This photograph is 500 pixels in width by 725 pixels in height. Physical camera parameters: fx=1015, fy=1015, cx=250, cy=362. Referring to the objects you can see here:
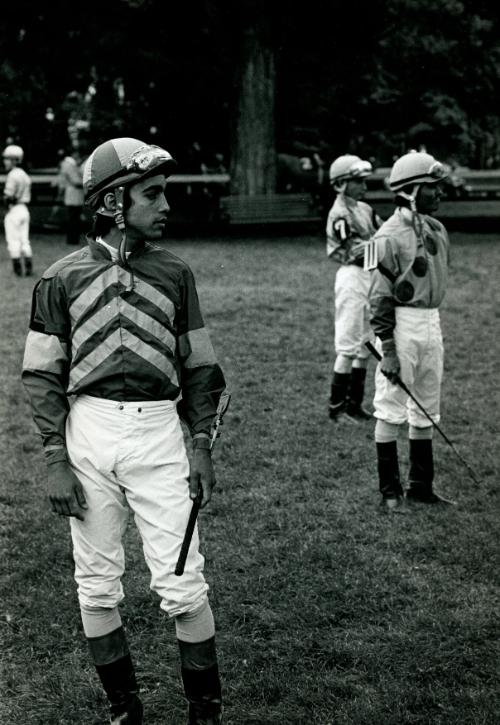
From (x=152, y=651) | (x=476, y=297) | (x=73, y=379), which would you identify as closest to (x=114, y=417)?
(x=73, y=379)

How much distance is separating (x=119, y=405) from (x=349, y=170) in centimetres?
538

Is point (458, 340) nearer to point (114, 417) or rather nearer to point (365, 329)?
point (365, 329)

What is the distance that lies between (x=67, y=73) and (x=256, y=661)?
21276 millimetres

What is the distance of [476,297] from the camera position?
47.6ft

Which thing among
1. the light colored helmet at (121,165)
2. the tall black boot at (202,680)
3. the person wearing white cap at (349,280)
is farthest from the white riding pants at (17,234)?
the tall black boot at (202,680)

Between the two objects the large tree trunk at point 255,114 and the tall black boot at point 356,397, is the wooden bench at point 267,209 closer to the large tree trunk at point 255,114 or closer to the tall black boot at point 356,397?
the large tree trunk at point 255,114

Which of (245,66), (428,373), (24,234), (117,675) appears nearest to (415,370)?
(428,373)

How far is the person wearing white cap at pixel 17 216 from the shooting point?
52.9ft

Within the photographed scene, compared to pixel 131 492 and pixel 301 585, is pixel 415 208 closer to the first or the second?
pixel 301 585

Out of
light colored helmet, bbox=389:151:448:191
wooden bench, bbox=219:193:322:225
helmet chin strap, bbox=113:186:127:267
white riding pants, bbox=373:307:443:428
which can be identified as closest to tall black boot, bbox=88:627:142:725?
helmet chin strap, bbox=113:186:127:267

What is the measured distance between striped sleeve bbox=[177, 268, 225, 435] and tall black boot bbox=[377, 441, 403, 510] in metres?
2.80

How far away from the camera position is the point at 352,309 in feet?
29.0

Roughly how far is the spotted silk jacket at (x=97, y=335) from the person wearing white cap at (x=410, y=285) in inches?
110

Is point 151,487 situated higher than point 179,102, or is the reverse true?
point 179,102
